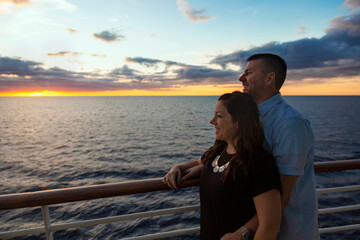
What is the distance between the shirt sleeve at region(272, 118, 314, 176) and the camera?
46.9 inches

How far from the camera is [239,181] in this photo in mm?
1199

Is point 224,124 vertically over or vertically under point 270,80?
under

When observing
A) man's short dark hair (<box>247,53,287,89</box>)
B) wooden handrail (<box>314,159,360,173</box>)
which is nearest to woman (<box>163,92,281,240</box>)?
man's short dark hair (<box>247,53,287,89</box>)

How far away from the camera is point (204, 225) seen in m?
1.46

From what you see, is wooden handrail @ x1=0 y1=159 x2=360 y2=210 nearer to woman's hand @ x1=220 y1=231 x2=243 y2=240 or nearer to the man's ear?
woman's hand @ x1=220 y1=231 x2=243 y2=240

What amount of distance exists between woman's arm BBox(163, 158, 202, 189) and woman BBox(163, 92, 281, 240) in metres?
0.01

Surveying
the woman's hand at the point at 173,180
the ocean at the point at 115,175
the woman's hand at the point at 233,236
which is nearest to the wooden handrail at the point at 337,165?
the woman's hand at the point at 233,236

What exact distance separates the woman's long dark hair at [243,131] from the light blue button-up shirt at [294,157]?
10 centimetres

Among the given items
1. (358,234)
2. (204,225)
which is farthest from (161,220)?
(204,225)

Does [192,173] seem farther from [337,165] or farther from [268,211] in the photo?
[337,165]

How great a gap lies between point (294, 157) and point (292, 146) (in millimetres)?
58

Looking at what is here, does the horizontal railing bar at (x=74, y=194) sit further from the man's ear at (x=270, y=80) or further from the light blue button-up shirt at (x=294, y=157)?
the man's ear at (x=270, y=80)

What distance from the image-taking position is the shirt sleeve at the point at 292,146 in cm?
119

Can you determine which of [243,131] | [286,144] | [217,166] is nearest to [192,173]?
[217,166]
